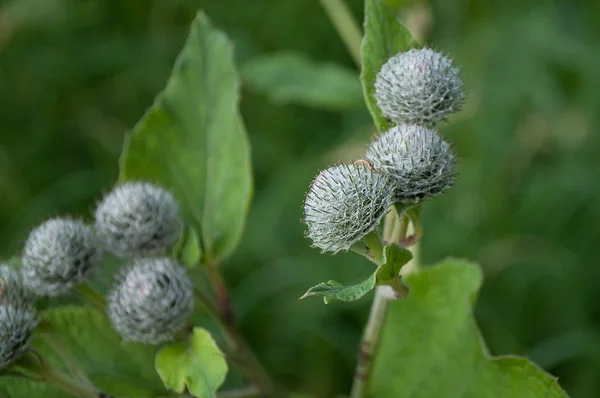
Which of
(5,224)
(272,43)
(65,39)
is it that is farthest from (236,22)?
(5,224)

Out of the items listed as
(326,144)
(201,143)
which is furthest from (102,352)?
(326,144)

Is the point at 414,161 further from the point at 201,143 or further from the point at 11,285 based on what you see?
the point at 11,285

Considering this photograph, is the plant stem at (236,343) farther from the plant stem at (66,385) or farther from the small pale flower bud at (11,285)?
the small pale flower bud at (11,285)

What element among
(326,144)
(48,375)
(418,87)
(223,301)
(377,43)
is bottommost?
(326,144)

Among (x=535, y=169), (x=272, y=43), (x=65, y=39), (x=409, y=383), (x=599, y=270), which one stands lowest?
(x=599, y=270)

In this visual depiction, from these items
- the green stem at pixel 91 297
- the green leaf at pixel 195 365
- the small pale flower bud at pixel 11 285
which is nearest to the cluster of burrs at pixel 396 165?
the green leaf at pixel 195 365

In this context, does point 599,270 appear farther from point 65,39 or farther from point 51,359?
point 65,39

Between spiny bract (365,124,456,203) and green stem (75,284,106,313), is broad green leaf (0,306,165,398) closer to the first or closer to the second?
green stem (75,284,106,313)
